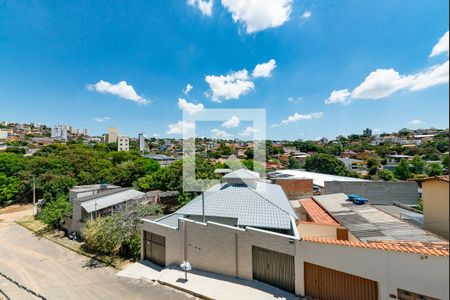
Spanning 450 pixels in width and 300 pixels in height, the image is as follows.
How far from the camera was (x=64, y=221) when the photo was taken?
57.8 ft

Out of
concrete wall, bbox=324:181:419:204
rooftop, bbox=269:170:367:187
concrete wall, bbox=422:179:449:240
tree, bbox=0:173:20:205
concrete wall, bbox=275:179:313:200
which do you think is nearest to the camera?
concrete wall, bbox=422:179:449:240

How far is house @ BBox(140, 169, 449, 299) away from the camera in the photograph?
571 cm

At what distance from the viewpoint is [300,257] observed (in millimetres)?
7672

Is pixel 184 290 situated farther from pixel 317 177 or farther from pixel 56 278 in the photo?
pixel 317 177

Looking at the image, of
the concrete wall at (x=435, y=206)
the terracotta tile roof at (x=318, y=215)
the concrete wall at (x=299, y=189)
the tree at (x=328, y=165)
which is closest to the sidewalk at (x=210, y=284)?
the terracotta tile roof at (x=318, y=215)

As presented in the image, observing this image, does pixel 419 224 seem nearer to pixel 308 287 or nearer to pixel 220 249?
pixel 308 287

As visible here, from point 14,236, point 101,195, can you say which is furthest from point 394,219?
point 14,236

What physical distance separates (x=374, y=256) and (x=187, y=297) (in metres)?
6.63

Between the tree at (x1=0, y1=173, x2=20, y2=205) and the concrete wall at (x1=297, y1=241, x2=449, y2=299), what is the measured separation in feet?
121

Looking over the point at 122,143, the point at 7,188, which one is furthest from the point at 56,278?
the point at 122,143

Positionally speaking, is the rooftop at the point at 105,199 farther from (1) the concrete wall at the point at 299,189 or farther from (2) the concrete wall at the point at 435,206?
(2) the concrete wall at the point at 435,206

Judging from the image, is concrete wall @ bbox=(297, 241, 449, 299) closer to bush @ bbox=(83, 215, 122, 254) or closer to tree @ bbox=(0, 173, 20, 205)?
bush @ bbox=(83, 215, 122, 254)

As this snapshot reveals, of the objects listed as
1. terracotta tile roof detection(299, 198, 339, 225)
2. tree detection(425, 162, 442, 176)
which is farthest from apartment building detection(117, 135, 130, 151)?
tree detection(425, 162, 442, 176)

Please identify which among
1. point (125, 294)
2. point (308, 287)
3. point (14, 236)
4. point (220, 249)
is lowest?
point (14, 236)
